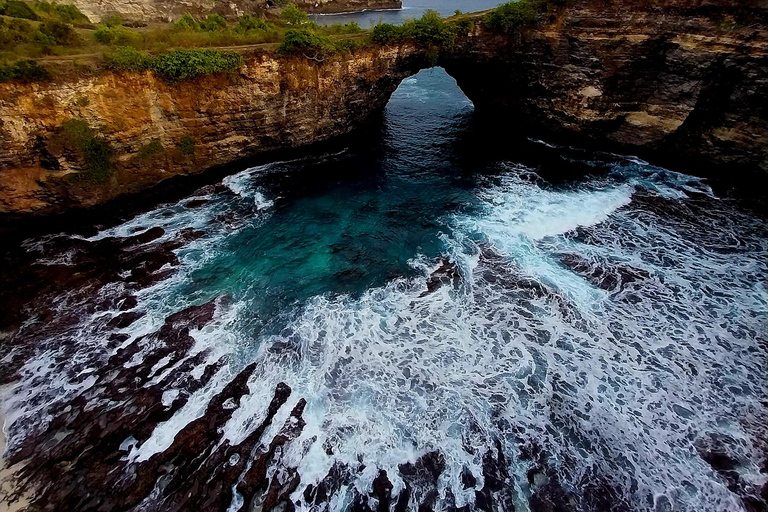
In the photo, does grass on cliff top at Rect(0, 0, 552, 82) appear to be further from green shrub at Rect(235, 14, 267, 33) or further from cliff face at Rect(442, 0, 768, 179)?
cliff face at Rect(442, 0, 768, 179)

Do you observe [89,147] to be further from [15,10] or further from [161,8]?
[161,8]

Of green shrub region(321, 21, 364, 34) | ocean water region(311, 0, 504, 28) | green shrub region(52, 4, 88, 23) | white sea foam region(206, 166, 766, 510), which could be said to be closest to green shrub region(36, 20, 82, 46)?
green shrub region(52, 4, 88, 23)

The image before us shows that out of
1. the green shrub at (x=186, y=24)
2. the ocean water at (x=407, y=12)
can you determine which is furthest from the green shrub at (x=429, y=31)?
the ocean water at (x=407, y=12)

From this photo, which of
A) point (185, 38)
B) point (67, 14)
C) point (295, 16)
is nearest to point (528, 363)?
point (185, 38)

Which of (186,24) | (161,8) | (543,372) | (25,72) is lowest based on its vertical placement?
(543,372)

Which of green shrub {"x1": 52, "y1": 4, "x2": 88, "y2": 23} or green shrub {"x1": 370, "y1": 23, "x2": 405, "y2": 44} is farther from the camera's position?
green shrub {"x1": 370, "y1": 23, "x2": 405, "y2": 44}

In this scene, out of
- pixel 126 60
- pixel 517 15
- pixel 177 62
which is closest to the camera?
pixel 126 60

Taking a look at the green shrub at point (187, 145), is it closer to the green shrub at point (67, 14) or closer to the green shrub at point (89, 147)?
the green shrub at point (89, 147)
